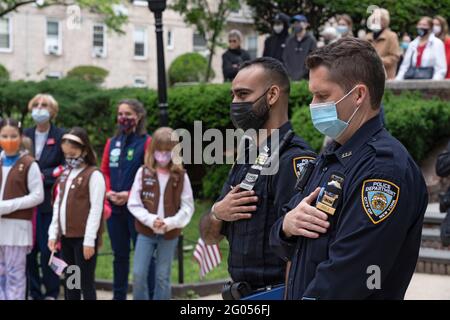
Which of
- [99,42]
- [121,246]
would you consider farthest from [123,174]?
[99,42]

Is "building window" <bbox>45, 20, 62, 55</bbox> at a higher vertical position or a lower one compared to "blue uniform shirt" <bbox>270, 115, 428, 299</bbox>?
higher

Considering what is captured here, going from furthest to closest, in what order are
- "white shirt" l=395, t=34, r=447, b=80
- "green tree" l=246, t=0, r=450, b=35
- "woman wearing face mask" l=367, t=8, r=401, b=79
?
"green tree" l=246, t=0, r=450, b=35, "white shirt" l=395, t=34, r=447, b=80, "woman wearing face mask" l=367, t=8, r=401, b=79

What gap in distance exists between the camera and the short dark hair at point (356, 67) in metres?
3.03

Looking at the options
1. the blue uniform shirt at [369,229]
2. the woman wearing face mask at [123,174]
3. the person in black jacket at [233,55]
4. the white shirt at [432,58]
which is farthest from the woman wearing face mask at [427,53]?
the blue uniform shirt at [369,229]

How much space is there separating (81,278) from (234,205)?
3695mm

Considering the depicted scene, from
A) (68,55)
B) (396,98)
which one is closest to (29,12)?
(68,55)

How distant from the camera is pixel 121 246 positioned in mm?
7938

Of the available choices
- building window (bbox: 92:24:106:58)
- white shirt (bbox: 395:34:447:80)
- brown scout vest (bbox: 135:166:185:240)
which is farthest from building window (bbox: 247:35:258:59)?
brown scout vest (bbox: 135:166:185:240)

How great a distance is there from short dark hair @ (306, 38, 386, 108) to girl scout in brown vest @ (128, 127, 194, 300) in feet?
14.5

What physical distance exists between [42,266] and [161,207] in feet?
5.71

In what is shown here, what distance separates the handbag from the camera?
13.2m

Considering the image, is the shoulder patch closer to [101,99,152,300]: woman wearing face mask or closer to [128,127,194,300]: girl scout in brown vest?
[128,127,194,300]: girl scout in brown vest

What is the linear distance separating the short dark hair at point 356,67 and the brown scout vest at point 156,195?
4.47 m
